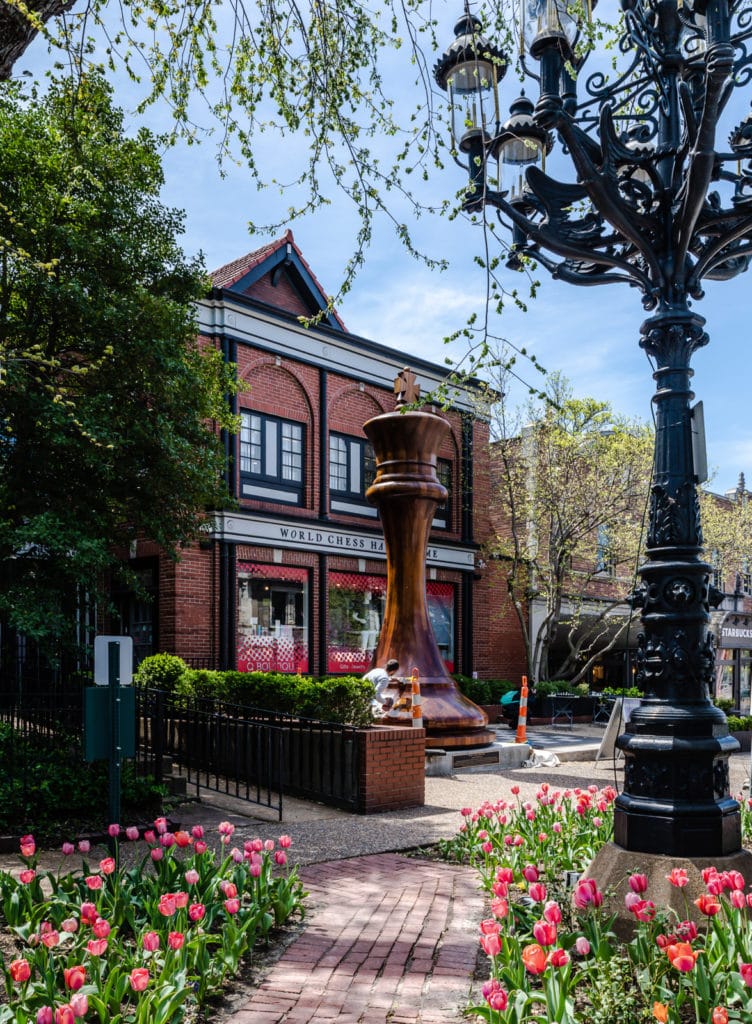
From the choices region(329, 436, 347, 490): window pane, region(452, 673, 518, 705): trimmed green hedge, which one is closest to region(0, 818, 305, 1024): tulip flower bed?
region(452, 673, 518, 705): trimmed green hedge

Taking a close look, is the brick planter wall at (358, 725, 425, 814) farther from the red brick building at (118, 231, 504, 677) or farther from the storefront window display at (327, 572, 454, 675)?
the storefront window display at (327, 572, 454, 675)

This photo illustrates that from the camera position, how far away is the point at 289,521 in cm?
2058

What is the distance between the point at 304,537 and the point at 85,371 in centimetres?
1166

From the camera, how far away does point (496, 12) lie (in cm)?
591

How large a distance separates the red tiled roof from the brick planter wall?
12.9m

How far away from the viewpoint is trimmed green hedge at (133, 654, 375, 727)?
10.6m

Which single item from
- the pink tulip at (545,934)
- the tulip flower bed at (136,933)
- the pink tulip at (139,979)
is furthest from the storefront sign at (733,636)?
the pink tulip at (139,979)

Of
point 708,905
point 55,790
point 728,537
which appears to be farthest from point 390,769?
point 728,537

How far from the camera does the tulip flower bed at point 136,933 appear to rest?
3.63 meters

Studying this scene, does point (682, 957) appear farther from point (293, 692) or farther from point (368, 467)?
point (368, 467)

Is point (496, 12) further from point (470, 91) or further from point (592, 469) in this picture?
point (592, 469)

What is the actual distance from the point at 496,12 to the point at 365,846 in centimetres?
657

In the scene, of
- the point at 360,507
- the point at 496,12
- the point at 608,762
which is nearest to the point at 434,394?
the point at 496,12

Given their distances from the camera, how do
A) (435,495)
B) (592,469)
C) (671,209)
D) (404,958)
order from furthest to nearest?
(592,469), (435,495), (671,209), (404,958)
